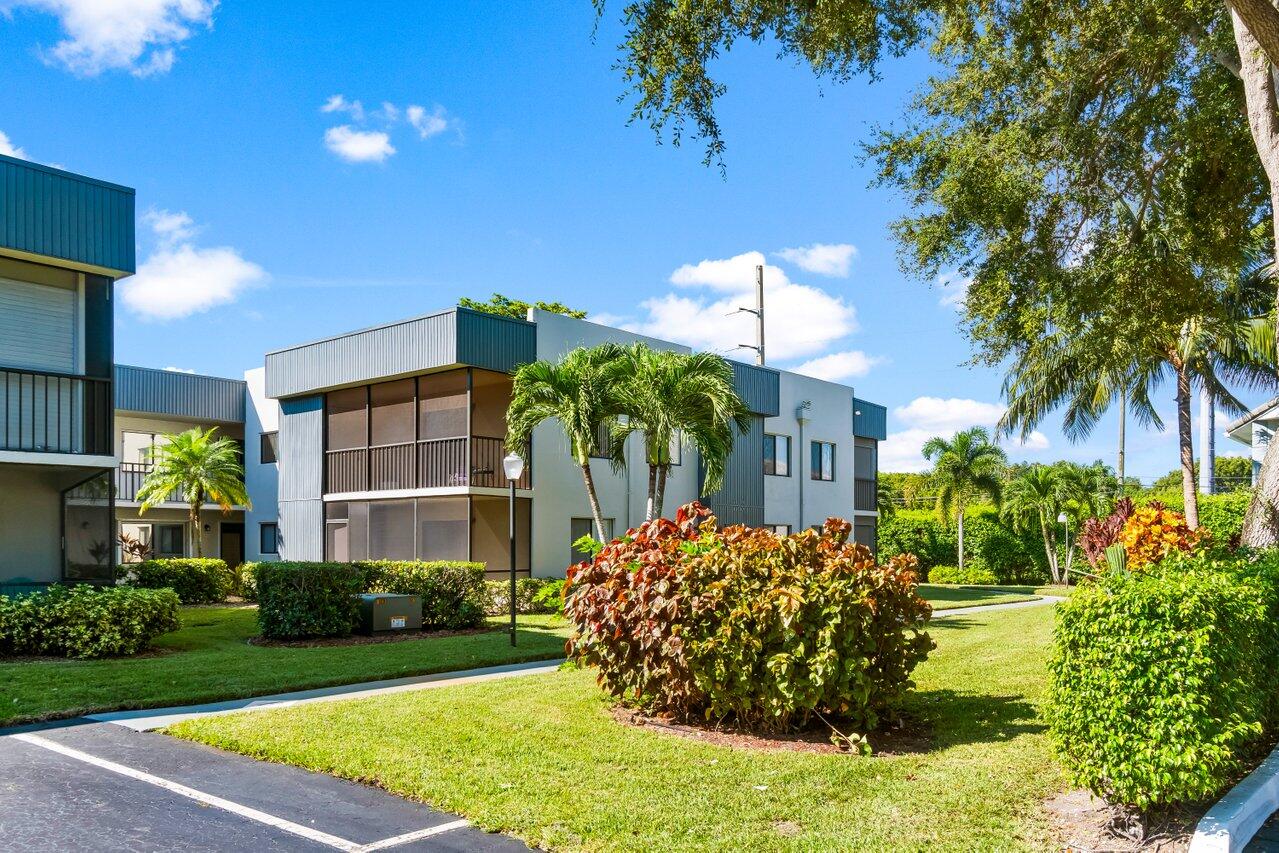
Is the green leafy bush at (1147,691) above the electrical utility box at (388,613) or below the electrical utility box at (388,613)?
above

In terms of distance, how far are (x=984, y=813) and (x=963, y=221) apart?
8722 mm

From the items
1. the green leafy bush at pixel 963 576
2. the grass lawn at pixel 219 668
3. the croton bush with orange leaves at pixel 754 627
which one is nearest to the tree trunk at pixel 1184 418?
the green leafy bush at pixel 963 576

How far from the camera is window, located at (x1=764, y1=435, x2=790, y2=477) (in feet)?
88.5

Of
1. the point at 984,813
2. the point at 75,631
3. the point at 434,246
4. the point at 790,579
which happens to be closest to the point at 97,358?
the point at 75,631

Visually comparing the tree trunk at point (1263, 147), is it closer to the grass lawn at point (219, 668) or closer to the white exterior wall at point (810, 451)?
the grass lawn at point (219, 668)

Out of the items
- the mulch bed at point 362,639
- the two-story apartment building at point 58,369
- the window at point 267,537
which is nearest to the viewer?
the two-story apartment building at point 58,369

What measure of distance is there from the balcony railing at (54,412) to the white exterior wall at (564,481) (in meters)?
8.84

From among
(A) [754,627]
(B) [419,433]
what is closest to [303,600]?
(B) [419,433]

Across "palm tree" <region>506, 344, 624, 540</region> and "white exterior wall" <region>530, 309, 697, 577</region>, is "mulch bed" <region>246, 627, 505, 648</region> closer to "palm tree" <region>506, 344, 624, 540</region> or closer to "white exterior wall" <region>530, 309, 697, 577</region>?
"palm tree" <region>506, 344, 624, 540</region>

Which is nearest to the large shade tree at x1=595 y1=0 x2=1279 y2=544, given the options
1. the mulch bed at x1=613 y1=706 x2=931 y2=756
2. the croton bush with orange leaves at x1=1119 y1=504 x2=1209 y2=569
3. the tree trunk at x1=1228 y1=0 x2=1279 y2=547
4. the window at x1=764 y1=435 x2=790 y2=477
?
the tree trunk at x1=1228 y1=0 x2=1279 y2=547

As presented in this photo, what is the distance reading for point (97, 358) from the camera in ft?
45.1

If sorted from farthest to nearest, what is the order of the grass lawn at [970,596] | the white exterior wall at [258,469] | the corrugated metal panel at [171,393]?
the corrugated metal panel at [171,393]
the white exterior wall at [258,469]
the grass lawn at [970,596]

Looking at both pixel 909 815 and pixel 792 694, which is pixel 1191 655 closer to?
pixel 909 815

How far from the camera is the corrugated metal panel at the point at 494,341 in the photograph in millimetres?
18953
